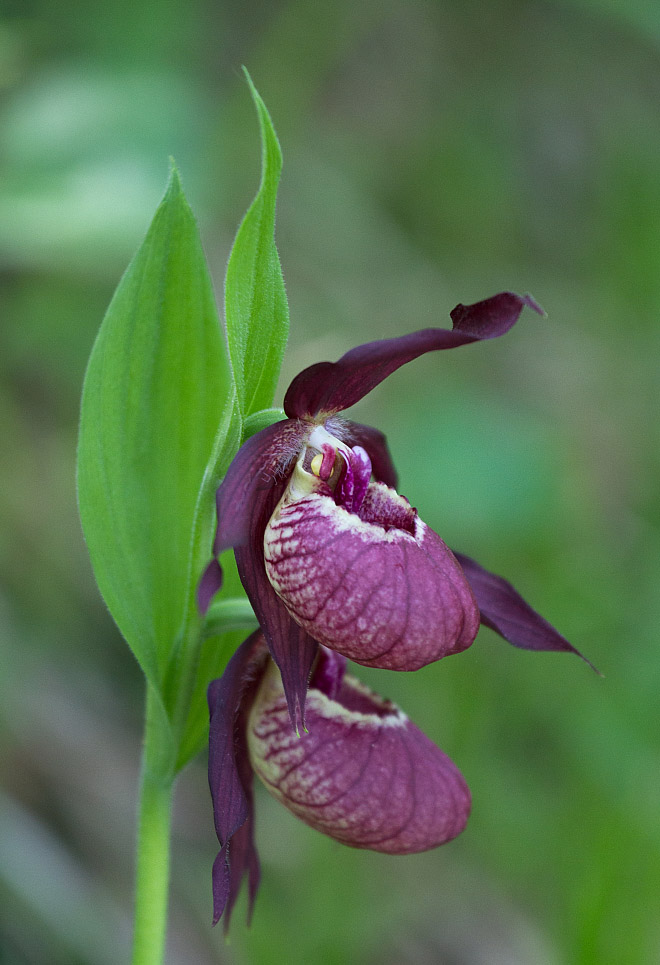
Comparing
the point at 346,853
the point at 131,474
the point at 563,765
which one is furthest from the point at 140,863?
the point at 563,765

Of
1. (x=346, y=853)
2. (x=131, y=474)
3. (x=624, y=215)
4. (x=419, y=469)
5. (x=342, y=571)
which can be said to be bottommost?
(x=346, y=853)

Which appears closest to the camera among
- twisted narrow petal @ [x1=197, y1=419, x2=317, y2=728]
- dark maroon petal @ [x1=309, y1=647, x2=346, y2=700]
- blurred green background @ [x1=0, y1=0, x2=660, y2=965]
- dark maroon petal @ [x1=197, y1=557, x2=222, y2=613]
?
dark maroon petal @ [x1=197, y1=557, x2=222, y2=613]

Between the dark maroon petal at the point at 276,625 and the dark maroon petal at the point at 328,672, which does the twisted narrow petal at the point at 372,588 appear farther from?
the dark maroon petal at the point at 328,672

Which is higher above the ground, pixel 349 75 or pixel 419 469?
pixel 349 75

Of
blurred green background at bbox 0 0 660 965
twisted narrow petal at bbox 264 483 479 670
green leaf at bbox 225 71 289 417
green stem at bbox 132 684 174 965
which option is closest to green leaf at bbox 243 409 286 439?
green leaf at bbox 225 71 289 417

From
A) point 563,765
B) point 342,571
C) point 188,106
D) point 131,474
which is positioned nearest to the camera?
point 342,571

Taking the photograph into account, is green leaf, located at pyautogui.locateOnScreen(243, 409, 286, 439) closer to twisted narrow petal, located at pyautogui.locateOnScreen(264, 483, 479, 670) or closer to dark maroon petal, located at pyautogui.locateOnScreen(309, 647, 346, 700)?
twisted narrow petal, located at pyautogui.locateOnScreen(264, 483, 479, 670)

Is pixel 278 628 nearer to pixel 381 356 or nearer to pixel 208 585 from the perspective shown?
pixel 208 585

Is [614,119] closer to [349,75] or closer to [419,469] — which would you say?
[349,75]
